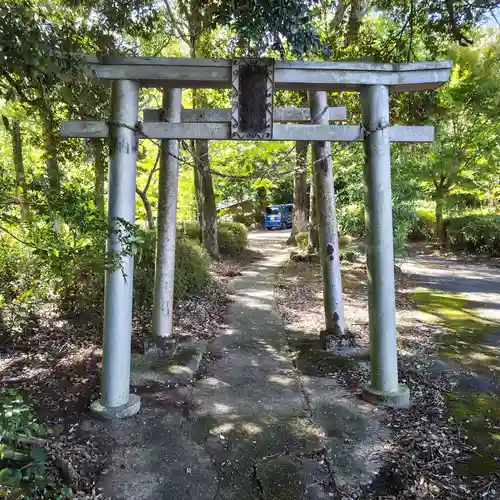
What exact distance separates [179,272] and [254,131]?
14.8 feet

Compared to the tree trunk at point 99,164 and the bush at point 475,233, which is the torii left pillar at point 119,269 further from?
the bush at point 475,233

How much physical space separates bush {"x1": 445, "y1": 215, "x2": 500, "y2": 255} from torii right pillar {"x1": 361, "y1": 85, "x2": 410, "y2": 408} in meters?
13.0

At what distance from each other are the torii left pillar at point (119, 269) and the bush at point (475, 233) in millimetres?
14668

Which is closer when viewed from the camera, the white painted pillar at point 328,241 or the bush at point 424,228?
the white painted pillar at point 328,241

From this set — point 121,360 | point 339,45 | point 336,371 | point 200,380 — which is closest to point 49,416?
point 121,360

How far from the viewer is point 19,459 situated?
2.42 metres

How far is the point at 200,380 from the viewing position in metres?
5.05

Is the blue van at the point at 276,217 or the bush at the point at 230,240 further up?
the blue van at the point at 276,217

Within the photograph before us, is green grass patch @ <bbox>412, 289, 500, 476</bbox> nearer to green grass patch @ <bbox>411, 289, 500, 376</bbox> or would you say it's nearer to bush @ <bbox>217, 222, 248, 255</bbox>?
green grass patch @ <bbox>411, 289, 500, 376</bbox>

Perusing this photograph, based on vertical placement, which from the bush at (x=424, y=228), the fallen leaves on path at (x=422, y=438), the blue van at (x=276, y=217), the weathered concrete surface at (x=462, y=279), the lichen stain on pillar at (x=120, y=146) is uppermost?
the blue van at (x=276, y=217)

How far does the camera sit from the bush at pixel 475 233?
1496 cm

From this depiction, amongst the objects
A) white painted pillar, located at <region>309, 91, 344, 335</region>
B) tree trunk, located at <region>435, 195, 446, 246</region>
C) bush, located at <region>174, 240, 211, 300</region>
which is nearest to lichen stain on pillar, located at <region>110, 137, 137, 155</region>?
white painted pillar, located at <region>309, 91, 344, 335</region>

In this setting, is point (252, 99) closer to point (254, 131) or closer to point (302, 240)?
point (254, 131)

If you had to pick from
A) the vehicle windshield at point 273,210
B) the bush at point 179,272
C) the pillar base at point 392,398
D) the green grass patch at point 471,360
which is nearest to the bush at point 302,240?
the green grass patch at point 471,360
